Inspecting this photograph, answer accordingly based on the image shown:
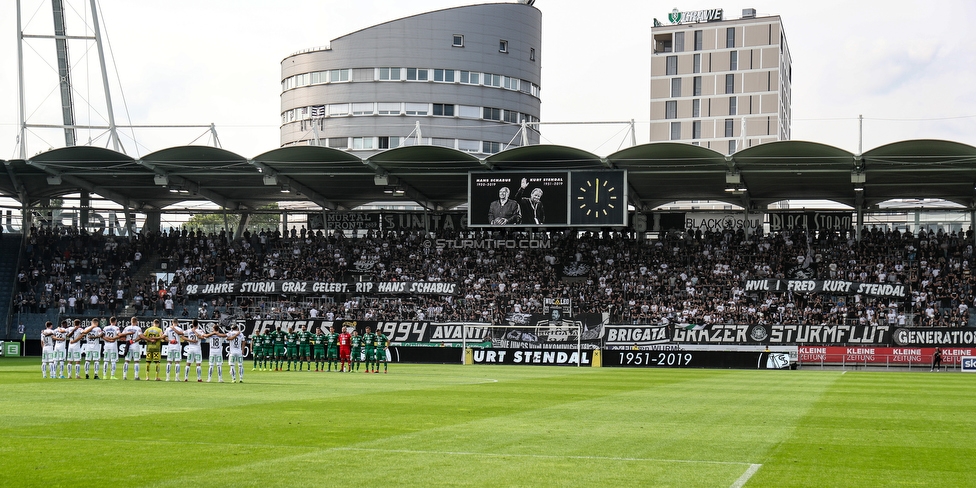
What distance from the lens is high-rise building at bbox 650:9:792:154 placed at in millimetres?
115125

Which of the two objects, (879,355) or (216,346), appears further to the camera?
(879,355)

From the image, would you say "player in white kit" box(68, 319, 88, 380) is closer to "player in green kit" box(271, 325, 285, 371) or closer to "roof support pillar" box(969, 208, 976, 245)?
"player in green kit" box(271, 325, 285, 371)

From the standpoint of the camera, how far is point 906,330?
147 ft

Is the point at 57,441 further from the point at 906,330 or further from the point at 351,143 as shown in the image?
the point at 351,143

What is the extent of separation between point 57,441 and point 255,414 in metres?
4.35

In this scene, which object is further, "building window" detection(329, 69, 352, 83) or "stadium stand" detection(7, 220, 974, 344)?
"building window" detection(329, 69, 352, 83)

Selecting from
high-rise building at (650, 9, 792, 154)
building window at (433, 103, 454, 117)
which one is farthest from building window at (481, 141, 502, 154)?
high-rise building at (650, 9, 792, 154)

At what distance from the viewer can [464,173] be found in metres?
51.8

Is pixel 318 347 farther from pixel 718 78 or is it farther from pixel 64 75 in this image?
pixel 718 78

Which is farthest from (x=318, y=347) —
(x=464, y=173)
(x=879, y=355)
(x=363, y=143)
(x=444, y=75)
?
(x=444, y=75)

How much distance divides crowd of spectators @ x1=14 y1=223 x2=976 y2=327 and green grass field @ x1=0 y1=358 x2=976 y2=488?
2491 centimetres

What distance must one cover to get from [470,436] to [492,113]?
8298 cm

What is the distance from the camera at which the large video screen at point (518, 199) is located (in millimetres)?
49219

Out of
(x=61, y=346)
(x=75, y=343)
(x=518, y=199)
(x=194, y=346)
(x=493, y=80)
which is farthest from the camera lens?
(x=493, y=80)
